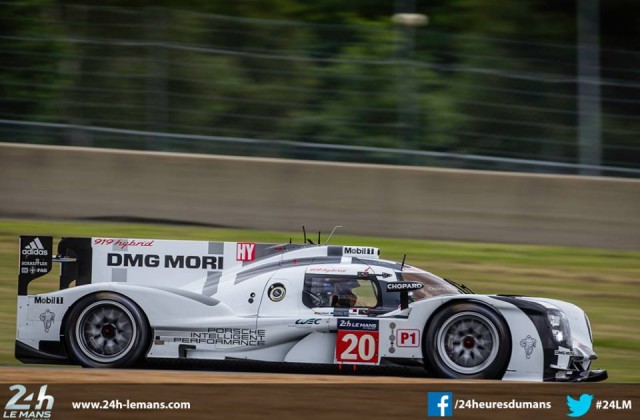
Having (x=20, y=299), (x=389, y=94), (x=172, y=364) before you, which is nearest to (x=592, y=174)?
(x=389, y=94)

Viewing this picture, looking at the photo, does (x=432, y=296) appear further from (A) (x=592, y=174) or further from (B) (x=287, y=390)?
(A) (x=592, y=174)

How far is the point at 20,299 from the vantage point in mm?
8320

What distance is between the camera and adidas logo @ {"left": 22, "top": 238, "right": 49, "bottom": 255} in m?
8.43

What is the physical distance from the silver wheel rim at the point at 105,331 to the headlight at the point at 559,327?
3.26 m

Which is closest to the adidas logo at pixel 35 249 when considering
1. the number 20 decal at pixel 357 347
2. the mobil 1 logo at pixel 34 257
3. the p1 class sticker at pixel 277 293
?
the mobil 1 logo at pixel 34 257

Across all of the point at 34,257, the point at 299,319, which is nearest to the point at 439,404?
the point at 299,319

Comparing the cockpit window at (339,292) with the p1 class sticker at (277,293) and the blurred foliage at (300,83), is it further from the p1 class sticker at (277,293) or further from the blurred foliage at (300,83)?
the blurred foliage at (300,83)

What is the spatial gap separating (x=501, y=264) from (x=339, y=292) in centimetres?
512

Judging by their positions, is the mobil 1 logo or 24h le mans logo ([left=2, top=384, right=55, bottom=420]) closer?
24h le mans logo ([left=2, top=384, right=55, bottom=420])

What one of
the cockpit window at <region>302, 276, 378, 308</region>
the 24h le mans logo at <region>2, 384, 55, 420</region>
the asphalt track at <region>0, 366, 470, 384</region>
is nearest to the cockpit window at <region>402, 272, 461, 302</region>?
the cockpit window at <region>302, 276, 378, 308</region>

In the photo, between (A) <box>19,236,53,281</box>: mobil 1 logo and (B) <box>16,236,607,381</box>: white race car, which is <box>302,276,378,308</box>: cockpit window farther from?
(A) <box>19,236,53,281</box>: mobil 1 logo

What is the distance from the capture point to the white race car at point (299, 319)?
7.86m

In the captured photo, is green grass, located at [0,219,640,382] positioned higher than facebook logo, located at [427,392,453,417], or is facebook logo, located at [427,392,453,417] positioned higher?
green grass, located at [0,219,640,382]
